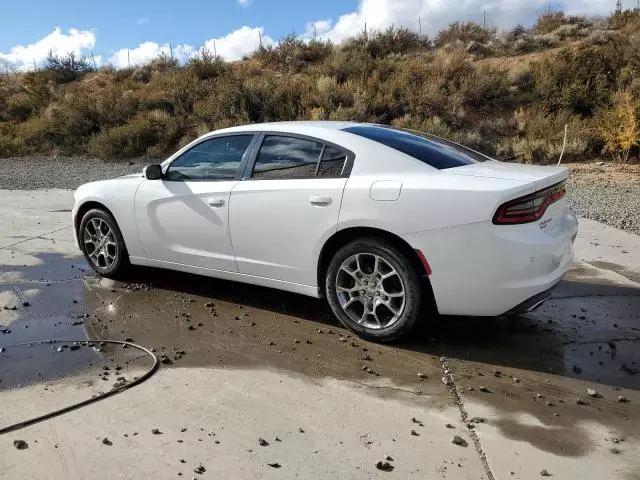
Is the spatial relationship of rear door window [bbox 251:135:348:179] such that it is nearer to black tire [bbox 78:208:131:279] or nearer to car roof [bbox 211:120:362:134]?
car roof [bbox 211:120:362:134]

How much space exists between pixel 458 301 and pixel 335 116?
15.2 m

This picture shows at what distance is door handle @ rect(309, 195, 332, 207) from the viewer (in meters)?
4.56

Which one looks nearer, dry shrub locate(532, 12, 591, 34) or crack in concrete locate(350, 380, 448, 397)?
crack in concrete locate(350, 380, 448, 397)

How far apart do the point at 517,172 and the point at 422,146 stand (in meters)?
0.76

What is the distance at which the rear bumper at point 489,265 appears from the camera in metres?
4.01

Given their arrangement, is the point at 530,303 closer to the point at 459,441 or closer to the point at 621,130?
the point at 459,441

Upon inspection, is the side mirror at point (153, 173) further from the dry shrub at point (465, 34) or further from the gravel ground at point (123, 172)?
the dry shrub at point (465, 34)

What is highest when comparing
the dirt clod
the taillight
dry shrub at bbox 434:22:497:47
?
dry shrub at bbox 434:22:497:47

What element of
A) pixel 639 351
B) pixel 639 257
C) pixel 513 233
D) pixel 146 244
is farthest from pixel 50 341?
pixel 639 257

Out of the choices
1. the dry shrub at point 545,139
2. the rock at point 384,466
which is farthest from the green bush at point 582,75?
the rock at point 384,466

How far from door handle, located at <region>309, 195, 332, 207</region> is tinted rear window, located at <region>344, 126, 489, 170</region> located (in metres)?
0.61

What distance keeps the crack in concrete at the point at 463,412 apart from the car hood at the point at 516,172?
1300mm

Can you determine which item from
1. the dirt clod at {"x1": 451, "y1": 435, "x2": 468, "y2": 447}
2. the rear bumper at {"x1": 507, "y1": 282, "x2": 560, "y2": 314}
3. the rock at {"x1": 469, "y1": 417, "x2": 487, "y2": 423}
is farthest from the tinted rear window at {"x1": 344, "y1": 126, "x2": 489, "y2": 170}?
the dirt clod at {"x1": 451, "y1": 435, "x2": 468, "y2": 447}

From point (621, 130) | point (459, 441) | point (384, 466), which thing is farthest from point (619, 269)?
point (621, 130)
